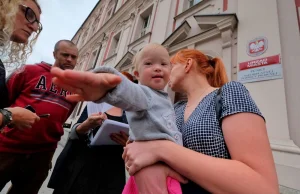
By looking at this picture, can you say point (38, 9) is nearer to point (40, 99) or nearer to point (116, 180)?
point (40, 99)

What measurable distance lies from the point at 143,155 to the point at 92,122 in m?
0.88

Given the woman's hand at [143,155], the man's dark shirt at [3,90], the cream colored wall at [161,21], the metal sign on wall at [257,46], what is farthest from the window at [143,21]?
the woman's hand at [143,155]

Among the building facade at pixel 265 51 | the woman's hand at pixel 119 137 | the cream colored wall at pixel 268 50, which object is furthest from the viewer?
the cream colored wall at pixel 268 50

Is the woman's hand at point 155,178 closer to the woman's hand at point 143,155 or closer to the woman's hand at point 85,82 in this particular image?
the woman's hand at point 143,155

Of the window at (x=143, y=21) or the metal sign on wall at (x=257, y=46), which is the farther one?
the window at (x=143, y=21)

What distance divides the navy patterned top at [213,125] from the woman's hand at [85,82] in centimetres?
40

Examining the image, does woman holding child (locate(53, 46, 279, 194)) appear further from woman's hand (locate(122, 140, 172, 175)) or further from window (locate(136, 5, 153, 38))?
window (locate(136, 5, 153, 38))

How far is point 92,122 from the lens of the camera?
138cm

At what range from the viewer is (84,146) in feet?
4.82

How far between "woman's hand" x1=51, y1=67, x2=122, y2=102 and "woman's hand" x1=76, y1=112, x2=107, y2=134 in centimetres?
90

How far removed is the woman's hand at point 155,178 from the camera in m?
0.56

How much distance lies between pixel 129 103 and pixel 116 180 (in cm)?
106

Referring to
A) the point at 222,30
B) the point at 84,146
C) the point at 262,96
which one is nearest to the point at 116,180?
the point at 84,146

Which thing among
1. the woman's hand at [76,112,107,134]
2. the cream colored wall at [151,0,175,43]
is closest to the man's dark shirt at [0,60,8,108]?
the woman's hand at [76,112,107,134]
